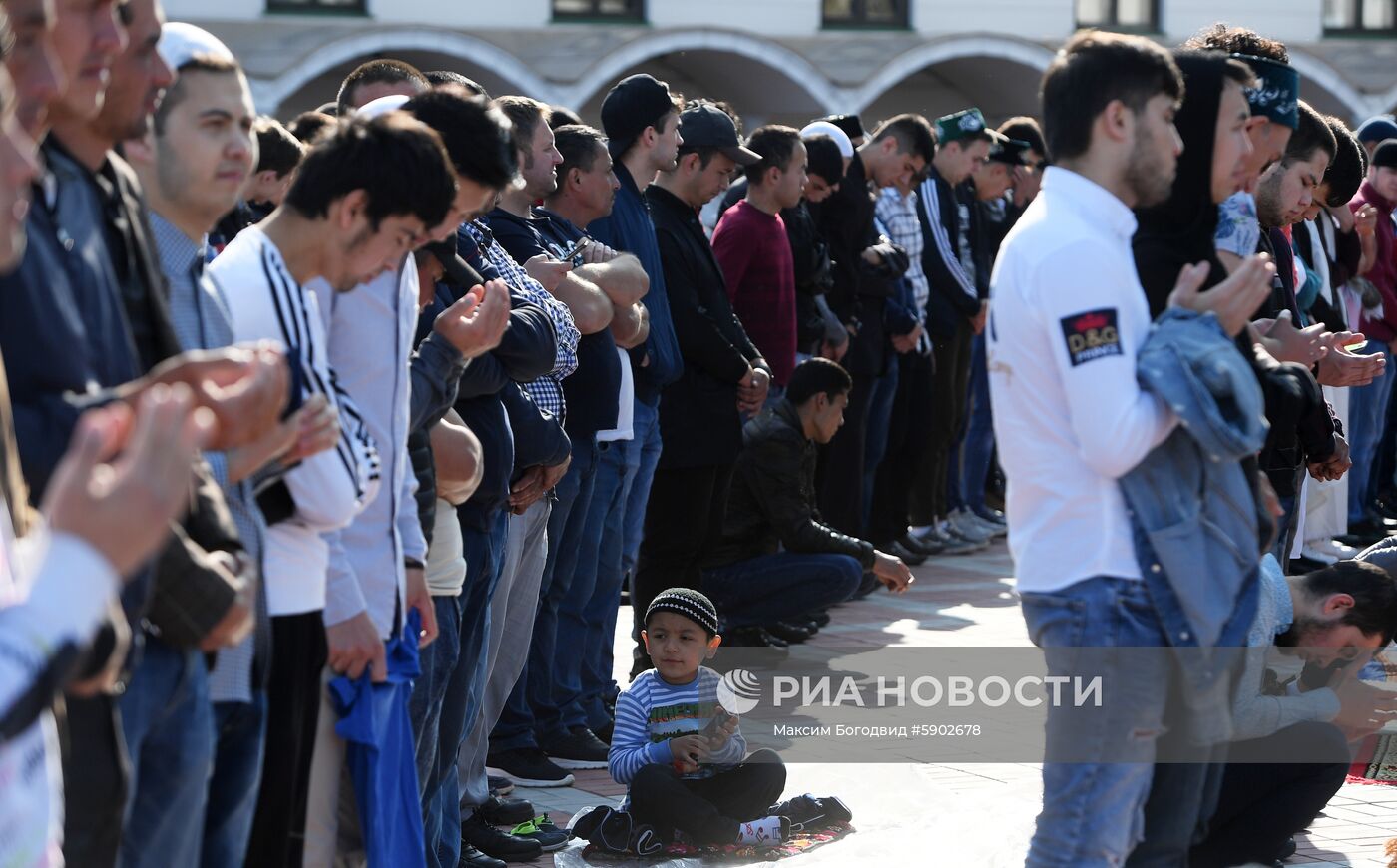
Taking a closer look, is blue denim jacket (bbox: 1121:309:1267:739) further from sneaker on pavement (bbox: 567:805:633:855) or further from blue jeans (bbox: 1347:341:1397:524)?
blue jeans (bbox: 1347:341:1397:524)

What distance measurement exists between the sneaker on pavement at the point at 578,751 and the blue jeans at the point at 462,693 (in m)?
1.45

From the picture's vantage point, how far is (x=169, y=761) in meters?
2.99

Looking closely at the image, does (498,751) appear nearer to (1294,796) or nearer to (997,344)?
(1294,796)

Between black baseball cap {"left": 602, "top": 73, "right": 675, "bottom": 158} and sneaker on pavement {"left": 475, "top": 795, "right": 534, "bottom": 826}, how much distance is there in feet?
9.24

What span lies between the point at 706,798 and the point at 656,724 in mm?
278

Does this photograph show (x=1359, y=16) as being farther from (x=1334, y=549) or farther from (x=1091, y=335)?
(x=1091, y=335)

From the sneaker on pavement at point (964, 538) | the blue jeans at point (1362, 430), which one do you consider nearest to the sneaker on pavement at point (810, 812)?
the sneaker on pavement at point (964, 538)

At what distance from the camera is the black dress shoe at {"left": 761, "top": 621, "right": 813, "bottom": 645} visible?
862 cm

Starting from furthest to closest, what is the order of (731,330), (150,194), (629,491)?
(731,330) < (629,491) < (150,194)

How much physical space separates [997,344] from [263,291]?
1460mm

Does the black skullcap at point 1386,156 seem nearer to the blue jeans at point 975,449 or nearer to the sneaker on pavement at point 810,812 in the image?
the blue jeans at point 975,449

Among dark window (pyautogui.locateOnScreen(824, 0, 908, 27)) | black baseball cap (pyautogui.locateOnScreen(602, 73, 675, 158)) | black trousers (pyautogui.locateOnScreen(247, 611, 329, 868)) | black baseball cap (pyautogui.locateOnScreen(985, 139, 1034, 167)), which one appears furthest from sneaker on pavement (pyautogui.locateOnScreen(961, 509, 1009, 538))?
dark window (pyautogui.locateOnScreen(824, 0, 908, 27))

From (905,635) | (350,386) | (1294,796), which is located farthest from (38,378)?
(905,635)

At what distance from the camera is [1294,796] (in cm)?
534
